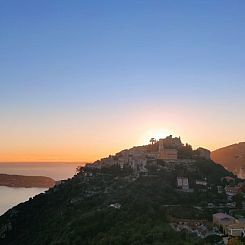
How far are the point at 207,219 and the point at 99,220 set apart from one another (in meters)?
6.52

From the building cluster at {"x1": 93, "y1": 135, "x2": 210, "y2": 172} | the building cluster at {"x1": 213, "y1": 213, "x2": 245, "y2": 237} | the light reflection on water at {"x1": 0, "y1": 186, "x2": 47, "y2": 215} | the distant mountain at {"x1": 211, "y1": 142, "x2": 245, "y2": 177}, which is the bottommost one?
the building cluster at {"x1": 213, "y1": 213, "x2": 245, "y2": 237}

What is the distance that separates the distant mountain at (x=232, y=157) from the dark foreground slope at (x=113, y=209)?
77.7 m

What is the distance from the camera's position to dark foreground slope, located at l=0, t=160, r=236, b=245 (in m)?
27.8

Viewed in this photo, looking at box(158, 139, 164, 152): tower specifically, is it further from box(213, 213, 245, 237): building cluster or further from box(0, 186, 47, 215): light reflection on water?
box(0, 186, 47, 215): light reflection on water

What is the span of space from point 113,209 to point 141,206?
189cm

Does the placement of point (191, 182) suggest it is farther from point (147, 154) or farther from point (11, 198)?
point (11, 198)

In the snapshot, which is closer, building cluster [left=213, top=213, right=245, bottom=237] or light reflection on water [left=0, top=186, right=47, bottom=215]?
building cluster [left=213, top=213, right=245, bottom=237]

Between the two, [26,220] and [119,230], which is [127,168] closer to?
[26,220]

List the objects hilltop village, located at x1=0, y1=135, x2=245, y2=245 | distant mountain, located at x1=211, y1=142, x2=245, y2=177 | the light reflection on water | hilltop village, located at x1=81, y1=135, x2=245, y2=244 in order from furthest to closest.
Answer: distant mountain, located at x1=211, y1=142, x2=245, y2=177 < the light reflection on water < hilltop village, located at x1=81, y1=135, x2=245, y2=244 < hilltop village, located at x1=0, y1=135, x2=245, y2=245

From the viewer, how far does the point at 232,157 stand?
133 m

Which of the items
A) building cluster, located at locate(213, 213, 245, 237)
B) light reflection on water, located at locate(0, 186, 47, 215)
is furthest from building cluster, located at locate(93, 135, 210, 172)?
light reflection on water, located at locate(0, 186, 47, 215)

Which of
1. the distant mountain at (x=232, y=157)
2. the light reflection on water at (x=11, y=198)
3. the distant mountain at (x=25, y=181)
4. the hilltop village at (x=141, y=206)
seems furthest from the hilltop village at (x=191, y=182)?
the distant mountain at (x=25, y=181)

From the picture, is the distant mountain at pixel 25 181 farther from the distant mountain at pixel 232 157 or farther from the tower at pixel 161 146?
the tower at pixel 161 146

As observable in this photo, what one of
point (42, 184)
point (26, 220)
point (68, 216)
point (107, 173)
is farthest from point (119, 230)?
point (42, 184)
